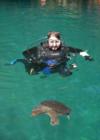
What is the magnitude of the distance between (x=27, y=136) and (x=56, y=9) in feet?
44.0

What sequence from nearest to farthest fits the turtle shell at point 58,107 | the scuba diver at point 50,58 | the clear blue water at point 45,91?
the clear blue water at point 45,91 → the turtle shell at point 58,107 → the scuba diver at point 50,58

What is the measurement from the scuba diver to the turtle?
158 cm

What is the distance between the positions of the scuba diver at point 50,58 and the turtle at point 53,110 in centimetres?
158

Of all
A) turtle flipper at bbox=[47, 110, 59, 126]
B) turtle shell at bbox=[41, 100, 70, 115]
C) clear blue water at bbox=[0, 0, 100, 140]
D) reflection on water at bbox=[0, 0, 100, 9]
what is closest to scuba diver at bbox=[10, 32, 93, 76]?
clear blue water at bbox=[0, 0, 100, 140]

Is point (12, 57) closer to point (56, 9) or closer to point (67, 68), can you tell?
point (67, 68)

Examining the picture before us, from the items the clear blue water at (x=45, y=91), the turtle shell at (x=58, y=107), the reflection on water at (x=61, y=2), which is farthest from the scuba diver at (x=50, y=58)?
the reflection on water at (x=61, y=2)

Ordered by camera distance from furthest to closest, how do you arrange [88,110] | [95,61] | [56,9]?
[56,9]
[95,61]
[88,110]

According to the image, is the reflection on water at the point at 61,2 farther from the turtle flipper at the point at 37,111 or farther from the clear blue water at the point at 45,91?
the turtle flipper at the point at 37,111

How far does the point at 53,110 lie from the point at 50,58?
88.1 inches

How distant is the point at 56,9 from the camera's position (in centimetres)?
1798

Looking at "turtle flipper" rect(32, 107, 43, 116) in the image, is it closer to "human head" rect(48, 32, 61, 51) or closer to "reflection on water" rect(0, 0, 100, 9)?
"human head" rect(48, 32, 61, 51)

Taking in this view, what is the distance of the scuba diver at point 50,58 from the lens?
769cm

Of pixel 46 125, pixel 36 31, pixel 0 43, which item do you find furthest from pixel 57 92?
pixel 36 31

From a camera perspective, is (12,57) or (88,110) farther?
A: (12,57)
